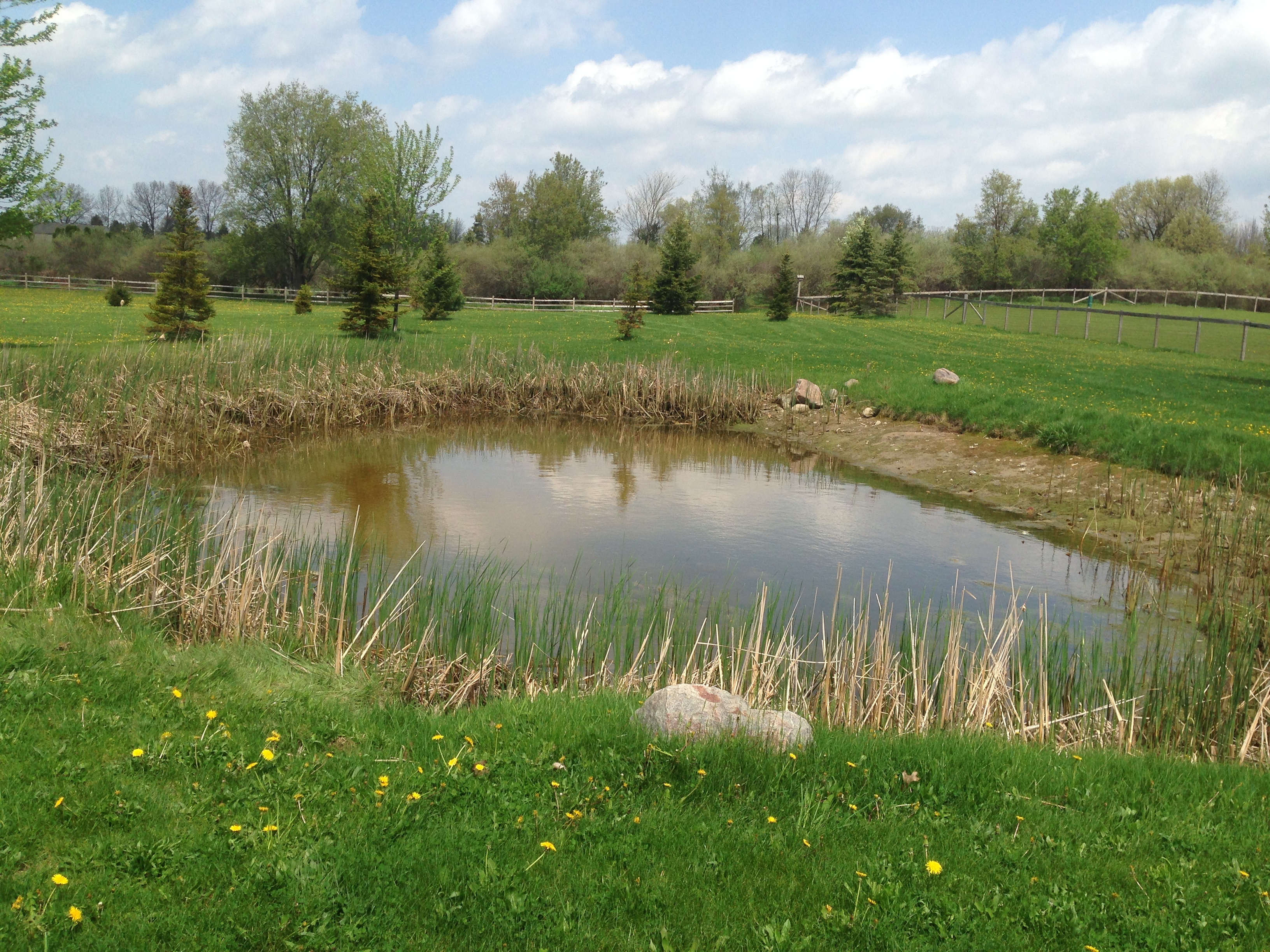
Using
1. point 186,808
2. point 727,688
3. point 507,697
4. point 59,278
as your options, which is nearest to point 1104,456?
point 727,688

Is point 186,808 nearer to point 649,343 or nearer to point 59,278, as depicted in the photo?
point 649,343

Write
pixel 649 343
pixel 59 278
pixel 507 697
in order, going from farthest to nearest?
1. pixel 59 278
2. pixel 649 343
3. pixel 507 697

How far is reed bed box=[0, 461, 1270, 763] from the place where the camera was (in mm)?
6176

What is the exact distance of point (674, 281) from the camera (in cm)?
4459

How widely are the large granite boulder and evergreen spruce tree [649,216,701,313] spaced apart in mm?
40370

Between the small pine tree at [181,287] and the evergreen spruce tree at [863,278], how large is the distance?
29.5 m

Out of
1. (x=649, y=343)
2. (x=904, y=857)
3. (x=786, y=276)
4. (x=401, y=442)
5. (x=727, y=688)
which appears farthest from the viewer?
(x=786, y=276)

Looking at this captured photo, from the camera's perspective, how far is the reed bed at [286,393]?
44.6 feet

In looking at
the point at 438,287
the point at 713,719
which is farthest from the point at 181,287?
the point at 713,719

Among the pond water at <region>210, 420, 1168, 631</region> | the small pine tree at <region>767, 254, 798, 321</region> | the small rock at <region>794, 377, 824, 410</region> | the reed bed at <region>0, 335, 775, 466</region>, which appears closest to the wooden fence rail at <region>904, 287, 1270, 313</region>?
the small pine tree at <region>767, 254, 798, 321</region>

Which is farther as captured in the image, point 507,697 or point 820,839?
point 507,697

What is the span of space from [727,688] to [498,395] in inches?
693

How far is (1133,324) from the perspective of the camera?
43750 millimetres

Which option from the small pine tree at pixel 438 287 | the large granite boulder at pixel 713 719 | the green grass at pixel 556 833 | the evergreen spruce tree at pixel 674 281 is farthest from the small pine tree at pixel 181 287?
the large granite boulder at pixel 713 719
